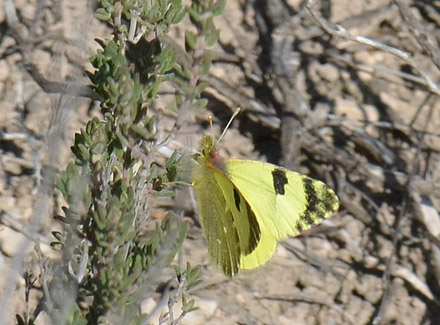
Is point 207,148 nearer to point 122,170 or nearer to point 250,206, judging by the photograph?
point 250,206

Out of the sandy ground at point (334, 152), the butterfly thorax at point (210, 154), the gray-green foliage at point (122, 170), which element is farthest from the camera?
the sandy ground at point (334, 152)

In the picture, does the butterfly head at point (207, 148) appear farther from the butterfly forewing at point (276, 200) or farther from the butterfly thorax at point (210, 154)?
the butterfly forewing at point (276, 200)

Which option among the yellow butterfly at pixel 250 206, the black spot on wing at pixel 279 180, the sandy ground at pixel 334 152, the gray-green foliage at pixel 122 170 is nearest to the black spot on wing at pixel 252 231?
the yellow butterfly at pixel 250 206

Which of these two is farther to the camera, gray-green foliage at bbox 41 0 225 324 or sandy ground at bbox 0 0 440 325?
sandy ground at bbox 0 0 440 325

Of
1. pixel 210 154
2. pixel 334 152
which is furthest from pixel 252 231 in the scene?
pixel 334 152

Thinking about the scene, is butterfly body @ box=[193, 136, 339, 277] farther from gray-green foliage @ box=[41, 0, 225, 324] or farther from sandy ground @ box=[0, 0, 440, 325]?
gray-green foliage @ box=[41, 0, 225, 324]

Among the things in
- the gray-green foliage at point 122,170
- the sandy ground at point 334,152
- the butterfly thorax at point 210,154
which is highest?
the gray-green foliage at point 122,170

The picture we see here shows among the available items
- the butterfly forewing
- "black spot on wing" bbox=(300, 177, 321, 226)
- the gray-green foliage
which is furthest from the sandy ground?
the gray-green foliage
